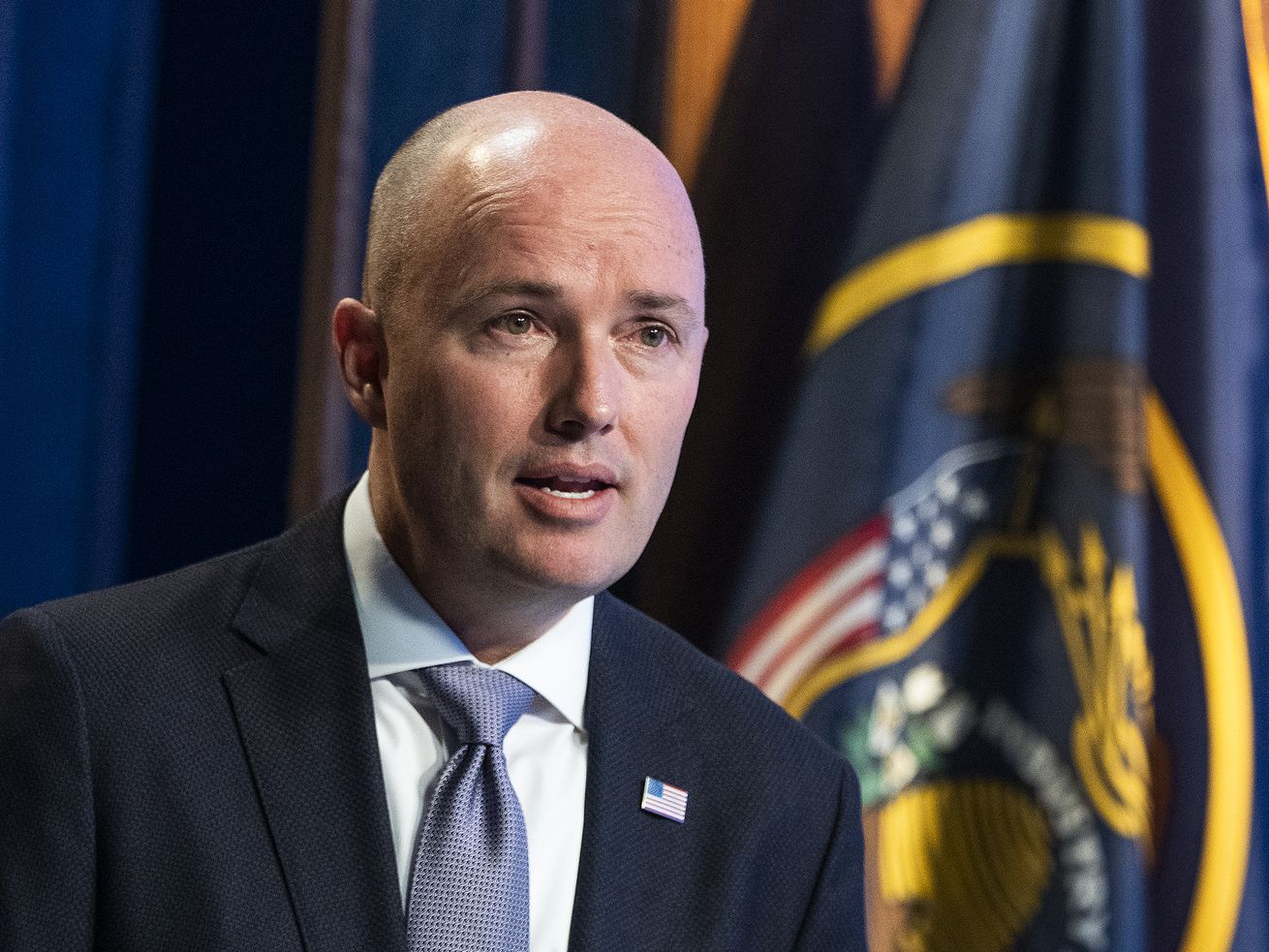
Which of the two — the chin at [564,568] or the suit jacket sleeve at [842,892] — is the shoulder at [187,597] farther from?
the suit jacket sleeve at [842,892]

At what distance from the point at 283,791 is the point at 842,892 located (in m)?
0.59

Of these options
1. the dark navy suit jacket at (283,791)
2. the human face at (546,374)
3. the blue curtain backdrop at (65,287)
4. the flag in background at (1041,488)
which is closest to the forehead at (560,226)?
the human face at (546,374)

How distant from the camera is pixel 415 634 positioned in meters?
1.50

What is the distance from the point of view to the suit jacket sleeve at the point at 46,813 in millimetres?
1308

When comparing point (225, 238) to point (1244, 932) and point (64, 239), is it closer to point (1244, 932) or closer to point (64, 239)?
point (64, 239)

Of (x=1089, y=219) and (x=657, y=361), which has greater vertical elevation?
(x=1089, y=219)

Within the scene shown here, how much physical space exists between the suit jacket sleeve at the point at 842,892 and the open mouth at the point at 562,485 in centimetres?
49

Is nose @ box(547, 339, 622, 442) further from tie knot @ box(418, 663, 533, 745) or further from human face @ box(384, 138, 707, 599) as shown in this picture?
tie knot @ box(418, 663, 533, 745)

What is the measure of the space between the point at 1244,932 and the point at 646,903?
3.52 feet

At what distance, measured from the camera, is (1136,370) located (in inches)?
87.0

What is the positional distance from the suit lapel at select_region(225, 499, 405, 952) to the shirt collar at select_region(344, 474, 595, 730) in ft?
0.06

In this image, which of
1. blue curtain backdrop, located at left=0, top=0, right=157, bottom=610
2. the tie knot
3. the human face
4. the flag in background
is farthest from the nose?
blue curtain backdrop, located at left=0, top=0, right=157, bottom=610

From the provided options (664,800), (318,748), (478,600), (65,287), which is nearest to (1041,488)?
(664,800)

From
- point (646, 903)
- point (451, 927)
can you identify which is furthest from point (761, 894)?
point (451, 927)
